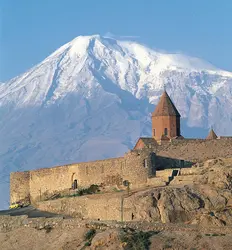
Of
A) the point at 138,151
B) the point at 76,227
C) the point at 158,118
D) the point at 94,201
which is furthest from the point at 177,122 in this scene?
the point at 76,227

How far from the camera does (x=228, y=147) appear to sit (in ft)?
232

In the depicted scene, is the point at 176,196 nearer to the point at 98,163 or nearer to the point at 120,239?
the point at 120,239

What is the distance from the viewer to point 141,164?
209ft

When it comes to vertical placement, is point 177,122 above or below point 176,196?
above

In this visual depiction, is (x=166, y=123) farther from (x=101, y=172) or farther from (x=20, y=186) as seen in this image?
(x=20, y=186)

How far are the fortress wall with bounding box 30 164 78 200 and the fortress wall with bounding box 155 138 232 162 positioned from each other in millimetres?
6988

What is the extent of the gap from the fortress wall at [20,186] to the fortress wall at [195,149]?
13351 millimetres

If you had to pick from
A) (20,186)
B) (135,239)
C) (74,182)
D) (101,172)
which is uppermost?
(101,172)

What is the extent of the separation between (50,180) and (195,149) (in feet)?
38.2

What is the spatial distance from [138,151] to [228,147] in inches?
369

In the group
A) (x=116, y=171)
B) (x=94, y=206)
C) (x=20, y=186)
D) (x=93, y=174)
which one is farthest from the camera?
(x=20, y=186)

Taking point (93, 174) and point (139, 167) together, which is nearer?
point (139, 167)

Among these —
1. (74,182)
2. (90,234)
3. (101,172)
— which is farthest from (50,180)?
(90,234)

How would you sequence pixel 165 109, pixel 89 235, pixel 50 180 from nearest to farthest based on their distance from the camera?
1. pixel 89 235
2. pixel 50 180
3. pixel 165 109
